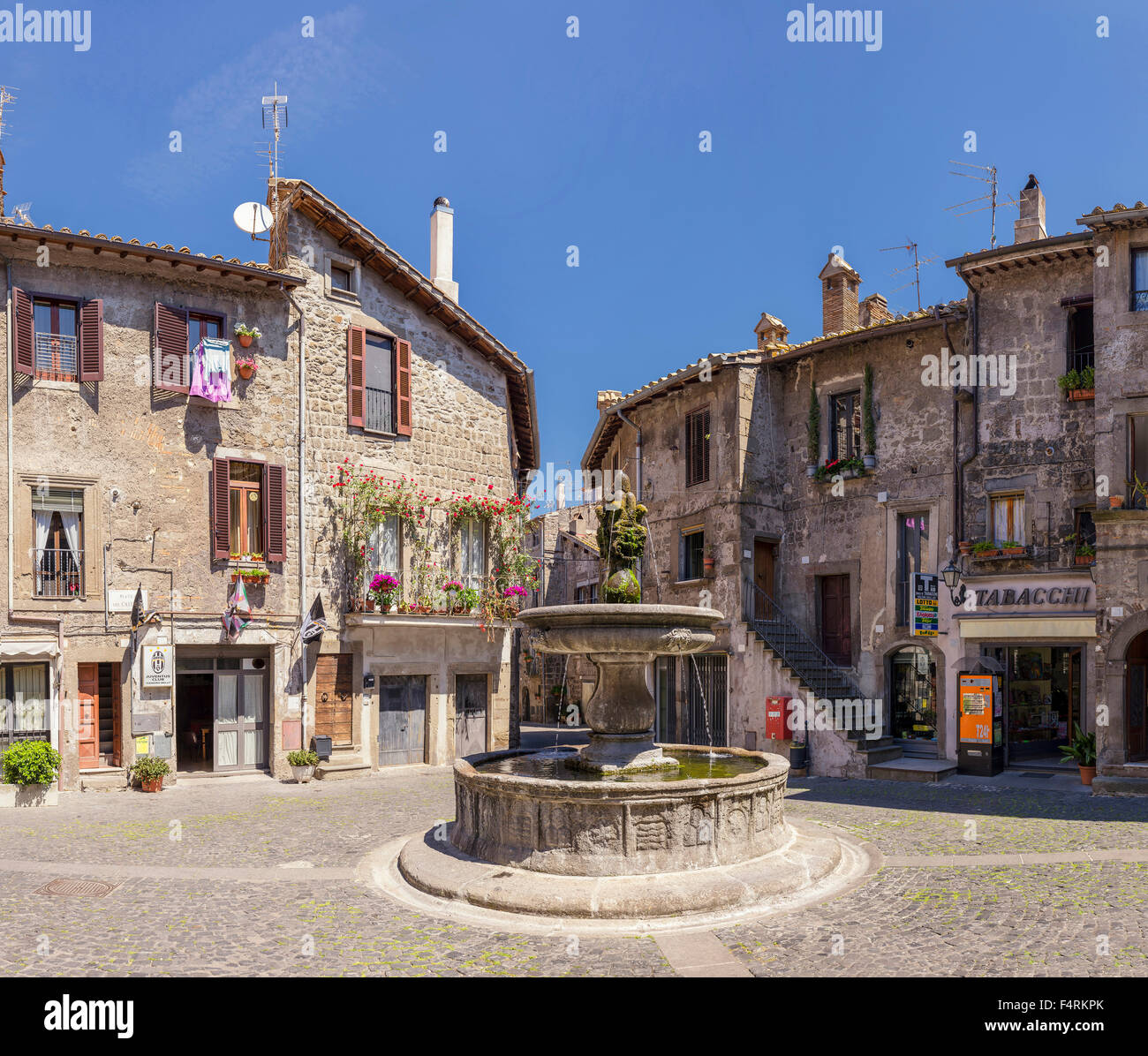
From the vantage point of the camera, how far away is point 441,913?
320 inches

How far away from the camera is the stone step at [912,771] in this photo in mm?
17594

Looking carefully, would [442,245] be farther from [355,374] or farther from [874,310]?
[874,310]

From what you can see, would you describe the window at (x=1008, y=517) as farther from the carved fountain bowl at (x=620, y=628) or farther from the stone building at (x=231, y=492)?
the carved fountain bowl at (x=620, y=628)

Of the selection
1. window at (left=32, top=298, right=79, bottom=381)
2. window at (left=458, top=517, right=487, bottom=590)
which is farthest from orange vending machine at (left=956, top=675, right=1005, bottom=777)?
window at (left=32, top=298, right=79, bottom=381)

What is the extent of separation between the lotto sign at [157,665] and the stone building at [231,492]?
0.03 m

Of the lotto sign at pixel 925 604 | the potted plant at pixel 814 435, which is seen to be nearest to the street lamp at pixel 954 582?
the lotto sign at pixel 925 604

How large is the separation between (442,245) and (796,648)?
44.8ft

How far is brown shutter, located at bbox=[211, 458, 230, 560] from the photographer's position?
18078 millimetres

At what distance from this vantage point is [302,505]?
1931 cm

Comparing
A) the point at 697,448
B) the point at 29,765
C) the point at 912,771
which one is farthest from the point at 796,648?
the point at 29,765

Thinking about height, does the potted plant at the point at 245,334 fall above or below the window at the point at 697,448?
above

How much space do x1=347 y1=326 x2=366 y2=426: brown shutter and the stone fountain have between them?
11.2 m

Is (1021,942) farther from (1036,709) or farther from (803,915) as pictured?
(1036,709)
